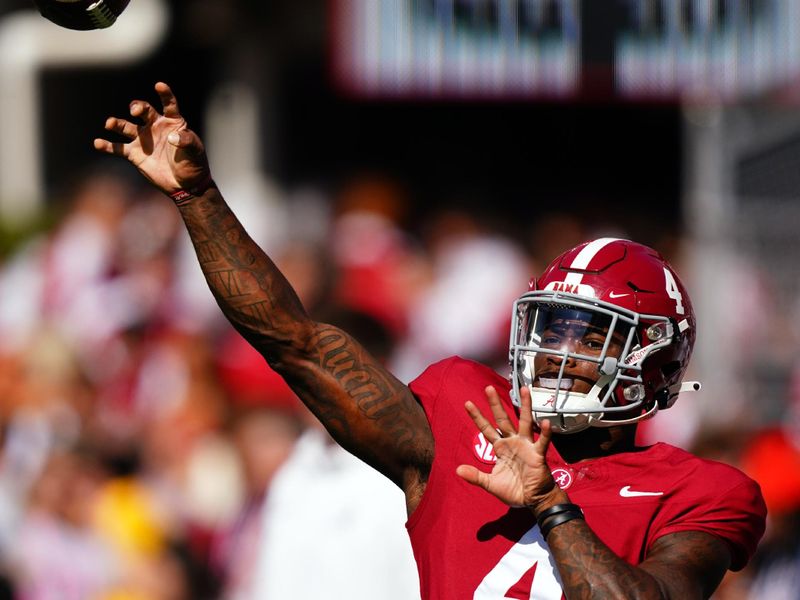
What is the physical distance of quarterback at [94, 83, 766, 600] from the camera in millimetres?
3178

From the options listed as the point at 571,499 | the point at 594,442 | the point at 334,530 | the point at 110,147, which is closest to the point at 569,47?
the point at 334,530

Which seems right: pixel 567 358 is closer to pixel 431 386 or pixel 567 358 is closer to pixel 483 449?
pixel 483 449

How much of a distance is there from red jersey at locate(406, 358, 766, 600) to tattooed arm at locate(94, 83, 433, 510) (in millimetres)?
109

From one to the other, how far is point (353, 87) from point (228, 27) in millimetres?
4080

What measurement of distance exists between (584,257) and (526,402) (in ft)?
1.79

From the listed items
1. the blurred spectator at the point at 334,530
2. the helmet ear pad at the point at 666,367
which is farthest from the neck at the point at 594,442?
the blurred spectator at the point at 334,530

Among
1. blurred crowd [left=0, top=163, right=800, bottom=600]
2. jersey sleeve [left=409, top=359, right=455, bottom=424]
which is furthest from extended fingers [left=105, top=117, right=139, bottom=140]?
blurred crowd [left=0, top=163, right=800, bottom=600]

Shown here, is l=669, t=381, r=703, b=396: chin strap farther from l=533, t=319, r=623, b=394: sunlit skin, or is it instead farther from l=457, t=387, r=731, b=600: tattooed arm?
l=457, t=387, r=731, b=600: tattooed arm

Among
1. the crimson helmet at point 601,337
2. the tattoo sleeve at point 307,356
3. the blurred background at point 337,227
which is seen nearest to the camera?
the crimson helmet at point 601,337

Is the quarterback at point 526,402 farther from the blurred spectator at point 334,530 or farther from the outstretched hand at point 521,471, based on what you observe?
the blurred spectator at point 334,530

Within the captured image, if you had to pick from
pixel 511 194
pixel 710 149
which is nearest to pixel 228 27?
pixel 511 194

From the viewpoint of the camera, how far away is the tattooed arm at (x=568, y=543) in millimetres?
2902

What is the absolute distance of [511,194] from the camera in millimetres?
12008

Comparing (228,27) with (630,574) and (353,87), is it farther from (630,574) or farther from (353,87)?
(630,574)
